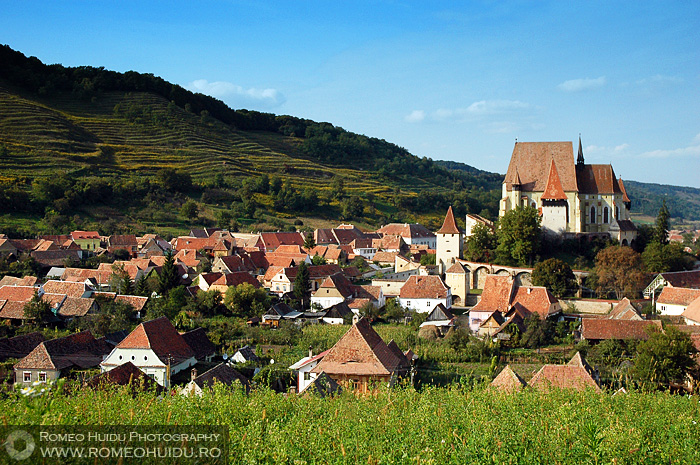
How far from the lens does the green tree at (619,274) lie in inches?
1437

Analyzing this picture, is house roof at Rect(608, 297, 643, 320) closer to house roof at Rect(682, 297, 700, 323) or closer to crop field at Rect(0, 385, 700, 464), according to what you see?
house roof at Rect(682, 297, 700, 323)

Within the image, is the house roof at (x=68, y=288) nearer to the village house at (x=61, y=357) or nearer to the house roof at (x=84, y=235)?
the village house at (x=61, y=357)

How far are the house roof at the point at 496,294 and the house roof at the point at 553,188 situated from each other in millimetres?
8921

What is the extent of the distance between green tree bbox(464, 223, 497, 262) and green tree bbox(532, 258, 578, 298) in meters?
5.43

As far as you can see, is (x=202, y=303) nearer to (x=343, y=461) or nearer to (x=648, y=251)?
(x=648, y=251)

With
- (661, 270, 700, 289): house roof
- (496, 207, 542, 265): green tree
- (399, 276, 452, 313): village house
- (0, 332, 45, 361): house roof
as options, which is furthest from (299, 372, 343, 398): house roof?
(661, 270, 700, 289): house roof

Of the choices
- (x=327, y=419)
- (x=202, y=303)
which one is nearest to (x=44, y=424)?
(x=327, y=419)

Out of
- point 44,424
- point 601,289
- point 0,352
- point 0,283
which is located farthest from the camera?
point 0,283

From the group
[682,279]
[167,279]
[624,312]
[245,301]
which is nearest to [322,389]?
[624,312]

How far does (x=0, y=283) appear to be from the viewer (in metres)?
39.7

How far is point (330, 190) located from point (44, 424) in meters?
84.6

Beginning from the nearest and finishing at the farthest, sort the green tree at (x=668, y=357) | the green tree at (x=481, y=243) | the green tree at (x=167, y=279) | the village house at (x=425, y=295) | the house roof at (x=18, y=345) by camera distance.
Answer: the green tree at (x=668, y=357)
the house roof at (x=18, y=345)
the village house at (x=425, y=295)
the green tree at (x=167, y=279)
the green tree at (x=481, y=243)

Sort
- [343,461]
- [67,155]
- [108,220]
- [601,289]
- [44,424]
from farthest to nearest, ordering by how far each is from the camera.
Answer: [67,155]
[108,220]
[601,289]
[343,461]
[44,424]

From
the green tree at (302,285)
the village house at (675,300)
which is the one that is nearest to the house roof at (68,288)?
the green tree at (302,285)
